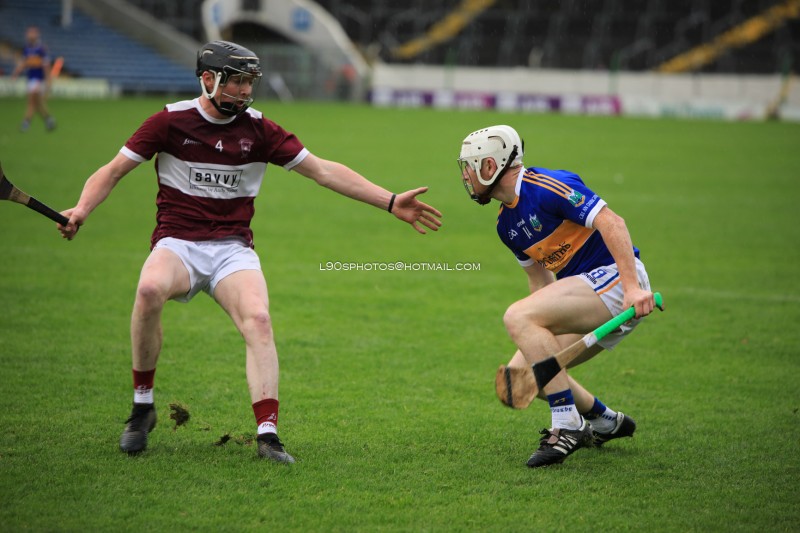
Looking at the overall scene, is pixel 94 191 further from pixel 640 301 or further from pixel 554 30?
pixel 554 30

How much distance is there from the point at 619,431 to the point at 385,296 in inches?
178

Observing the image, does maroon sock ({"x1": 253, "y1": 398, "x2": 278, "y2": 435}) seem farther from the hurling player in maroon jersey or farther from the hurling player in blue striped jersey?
the hurling player in blue striped jersey

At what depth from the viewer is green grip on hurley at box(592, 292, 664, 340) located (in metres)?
5.24

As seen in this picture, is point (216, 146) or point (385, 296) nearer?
point (216, 146)

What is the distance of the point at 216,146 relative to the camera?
5711mm

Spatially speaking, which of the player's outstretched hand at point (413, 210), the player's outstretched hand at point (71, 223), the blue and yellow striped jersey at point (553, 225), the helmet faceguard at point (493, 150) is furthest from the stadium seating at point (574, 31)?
the player's outstretched hand at point (71, 223)

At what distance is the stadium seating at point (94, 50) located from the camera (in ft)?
135

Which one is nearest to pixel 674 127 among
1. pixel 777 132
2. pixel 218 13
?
pixel 777 132

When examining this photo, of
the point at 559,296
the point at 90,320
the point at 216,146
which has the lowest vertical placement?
the point at 90,320

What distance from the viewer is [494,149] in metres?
5.54

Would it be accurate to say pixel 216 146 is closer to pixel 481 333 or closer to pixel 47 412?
pixel 47 412

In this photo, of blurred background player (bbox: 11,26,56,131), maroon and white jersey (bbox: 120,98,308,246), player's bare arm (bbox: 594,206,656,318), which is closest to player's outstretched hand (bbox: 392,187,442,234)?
maroon and white jersey (bbox: 120,98,308,246)

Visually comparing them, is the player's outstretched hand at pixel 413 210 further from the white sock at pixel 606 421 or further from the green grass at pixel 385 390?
the white sock at pixel 606 421

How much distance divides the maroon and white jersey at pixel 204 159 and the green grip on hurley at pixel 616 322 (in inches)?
84.7
